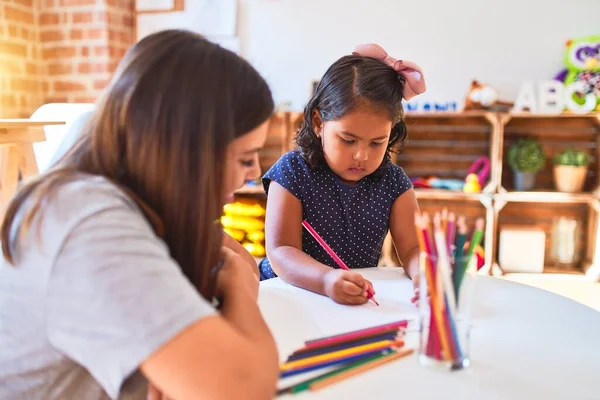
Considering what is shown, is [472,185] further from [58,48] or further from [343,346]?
[58,48]

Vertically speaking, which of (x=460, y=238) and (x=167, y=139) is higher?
(x=167, y=139)

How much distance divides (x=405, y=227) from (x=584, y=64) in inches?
78.1

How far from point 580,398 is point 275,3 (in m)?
2.82

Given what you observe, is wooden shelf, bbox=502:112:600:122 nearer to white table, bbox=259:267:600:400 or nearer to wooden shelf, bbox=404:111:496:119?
wooden shelf, bbox=404:111:496:119

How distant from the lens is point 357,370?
0.64 m

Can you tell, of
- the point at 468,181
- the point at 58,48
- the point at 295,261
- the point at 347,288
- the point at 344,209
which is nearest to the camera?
the point at 347,288

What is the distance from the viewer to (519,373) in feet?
2.15

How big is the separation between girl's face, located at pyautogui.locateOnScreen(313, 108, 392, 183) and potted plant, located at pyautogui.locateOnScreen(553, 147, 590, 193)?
1.89 meters

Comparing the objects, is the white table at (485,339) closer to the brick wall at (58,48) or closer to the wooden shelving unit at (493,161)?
the wooden shelving unit at (493,161)

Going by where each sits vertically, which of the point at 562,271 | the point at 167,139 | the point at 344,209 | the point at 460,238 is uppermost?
the point at 167,139

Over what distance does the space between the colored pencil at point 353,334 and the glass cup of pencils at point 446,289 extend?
0.32 ft

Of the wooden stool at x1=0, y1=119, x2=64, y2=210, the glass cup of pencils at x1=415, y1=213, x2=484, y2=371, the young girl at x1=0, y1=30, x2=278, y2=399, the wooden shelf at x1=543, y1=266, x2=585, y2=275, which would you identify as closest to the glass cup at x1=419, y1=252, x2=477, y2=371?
the glass cup of pencils at x1=415, y1=213, x2=484, y2=371

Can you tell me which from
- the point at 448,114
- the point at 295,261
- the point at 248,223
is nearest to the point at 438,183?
the point at 448,114

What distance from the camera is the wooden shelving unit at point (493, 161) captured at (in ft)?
9.16
